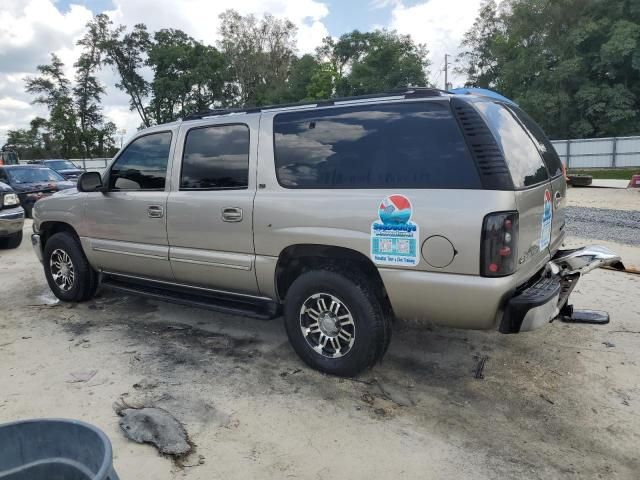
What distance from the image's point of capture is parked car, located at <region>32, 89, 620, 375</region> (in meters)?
2.94

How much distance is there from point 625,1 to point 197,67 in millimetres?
35635

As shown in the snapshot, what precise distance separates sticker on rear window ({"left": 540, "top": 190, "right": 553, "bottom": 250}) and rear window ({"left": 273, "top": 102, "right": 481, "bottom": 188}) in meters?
0.83

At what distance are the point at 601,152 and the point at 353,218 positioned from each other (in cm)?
2861

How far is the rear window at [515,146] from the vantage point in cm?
301

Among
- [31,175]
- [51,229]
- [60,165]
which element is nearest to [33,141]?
[60,165]

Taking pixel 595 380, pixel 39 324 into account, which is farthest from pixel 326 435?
pixel 39 324

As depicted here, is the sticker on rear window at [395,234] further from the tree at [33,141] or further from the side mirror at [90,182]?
the tree at [33,141]

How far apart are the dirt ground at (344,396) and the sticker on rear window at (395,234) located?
0.96 metres

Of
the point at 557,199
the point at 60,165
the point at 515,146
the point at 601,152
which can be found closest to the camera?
the point at 515,146

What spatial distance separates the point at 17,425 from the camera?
5.86ft

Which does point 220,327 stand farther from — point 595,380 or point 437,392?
point 595,380

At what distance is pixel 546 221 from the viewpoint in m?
3.47

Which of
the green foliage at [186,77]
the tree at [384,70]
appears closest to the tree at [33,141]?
the green foliage at [186,77]

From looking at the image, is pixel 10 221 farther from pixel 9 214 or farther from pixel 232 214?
pixel 232 214
